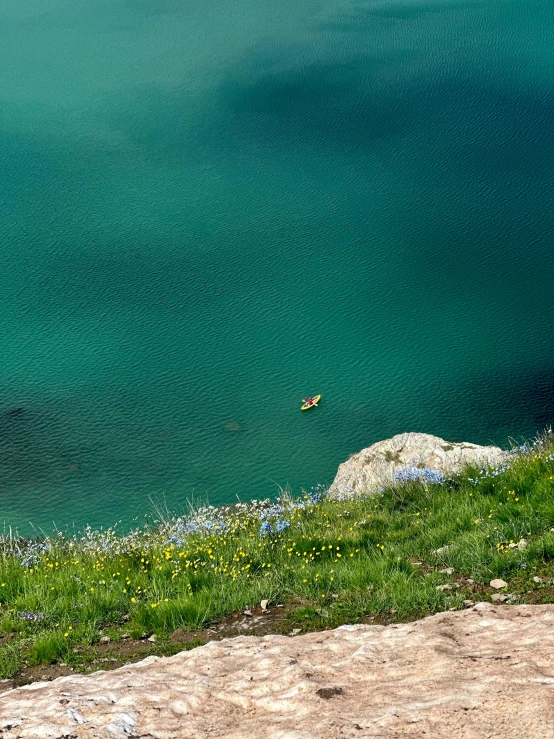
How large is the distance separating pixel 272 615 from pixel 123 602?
6.85 ft

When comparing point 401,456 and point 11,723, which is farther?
point 401,456

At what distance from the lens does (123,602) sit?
10391 millimetres

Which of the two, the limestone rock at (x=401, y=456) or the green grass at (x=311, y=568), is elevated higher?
the green grass at (x=311, y=568)

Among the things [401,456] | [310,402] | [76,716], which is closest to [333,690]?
[76,716]

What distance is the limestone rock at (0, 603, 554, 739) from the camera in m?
5.13

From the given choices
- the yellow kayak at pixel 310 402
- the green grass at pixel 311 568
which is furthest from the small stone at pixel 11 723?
the yellow kayak at pixel 310 402

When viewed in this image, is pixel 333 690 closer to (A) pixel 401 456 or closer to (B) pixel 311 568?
(B) pixel 311 568

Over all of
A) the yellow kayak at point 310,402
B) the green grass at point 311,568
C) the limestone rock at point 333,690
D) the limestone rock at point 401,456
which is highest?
the limestone rock at point 333,690

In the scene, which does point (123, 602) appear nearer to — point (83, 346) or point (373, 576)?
point (373, 576)

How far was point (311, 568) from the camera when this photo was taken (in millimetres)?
10570

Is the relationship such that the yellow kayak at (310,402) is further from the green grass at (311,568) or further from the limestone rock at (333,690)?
the limestone rock at (333,690)

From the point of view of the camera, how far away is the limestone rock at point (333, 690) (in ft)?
16.8

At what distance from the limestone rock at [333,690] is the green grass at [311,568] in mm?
1893

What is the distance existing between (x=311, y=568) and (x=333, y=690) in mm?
4691
